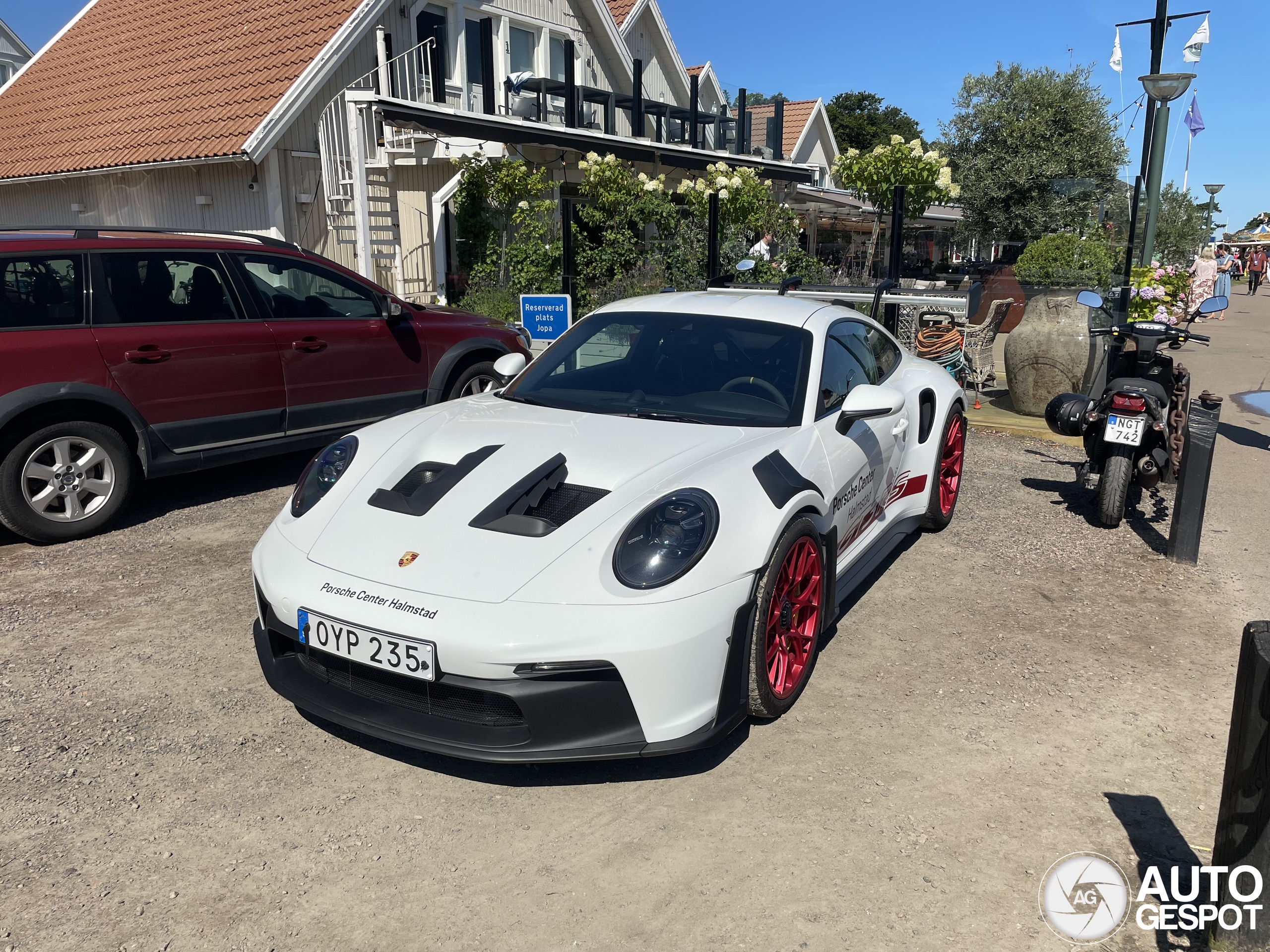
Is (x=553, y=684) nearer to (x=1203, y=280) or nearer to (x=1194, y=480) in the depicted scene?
(x=1194, y=480)

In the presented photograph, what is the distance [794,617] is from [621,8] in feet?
72.9

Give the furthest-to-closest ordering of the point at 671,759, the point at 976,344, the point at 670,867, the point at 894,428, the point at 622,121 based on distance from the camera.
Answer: the point at 622,121 → the point at 976,344 → the point at 894,428 → the point at 671,759 → the point at 670,867

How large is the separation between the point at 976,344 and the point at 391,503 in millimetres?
8812

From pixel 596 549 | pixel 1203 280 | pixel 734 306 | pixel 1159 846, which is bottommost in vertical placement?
pixel 1159 846

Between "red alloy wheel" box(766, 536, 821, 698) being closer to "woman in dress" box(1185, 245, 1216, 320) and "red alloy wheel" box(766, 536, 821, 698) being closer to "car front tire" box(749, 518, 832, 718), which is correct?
"car front tire" box(749, 518, 832, 718)

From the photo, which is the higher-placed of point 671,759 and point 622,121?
point 622,121

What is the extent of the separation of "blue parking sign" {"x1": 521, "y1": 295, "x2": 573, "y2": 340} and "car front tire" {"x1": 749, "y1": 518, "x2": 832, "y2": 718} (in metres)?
5.97

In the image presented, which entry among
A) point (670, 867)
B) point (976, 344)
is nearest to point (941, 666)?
point (670, 867)

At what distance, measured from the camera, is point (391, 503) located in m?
3.34

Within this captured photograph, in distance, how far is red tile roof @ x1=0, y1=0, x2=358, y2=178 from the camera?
12945mm

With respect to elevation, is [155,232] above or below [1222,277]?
above

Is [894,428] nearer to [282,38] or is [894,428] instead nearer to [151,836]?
[151,836]

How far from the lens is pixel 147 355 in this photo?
562 cm

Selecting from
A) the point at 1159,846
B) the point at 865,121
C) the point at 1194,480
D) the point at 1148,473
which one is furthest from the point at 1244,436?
the point at 865,121
